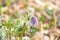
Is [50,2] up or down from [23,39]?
up

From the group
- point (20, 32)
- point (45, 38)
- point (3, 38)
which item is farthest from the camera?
point (45, 38)

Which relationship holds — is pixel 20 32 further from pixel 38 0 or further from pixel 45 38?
pixel 38 0

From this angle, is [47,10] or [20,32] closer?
[20,32]

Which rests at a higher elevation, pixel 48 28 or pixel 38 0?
pixel 38 0

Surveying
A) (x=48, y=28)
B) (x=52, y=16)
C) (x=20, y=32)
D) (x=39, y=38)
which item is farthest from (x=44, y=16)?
(x=20, y=32)

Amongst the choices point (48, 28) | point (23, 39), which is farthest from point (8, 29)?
point (48, 28)

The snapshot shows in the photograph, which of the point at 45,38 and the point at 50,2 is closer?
the point at 45,38

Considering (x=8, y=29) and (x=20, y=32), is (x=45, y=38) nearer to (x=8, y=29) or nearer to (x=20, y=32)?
(x=20, y=32)

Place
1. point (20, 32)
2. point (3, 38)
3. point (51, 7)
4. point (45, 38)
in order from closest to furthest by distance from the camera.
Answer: point (3, 38)
point (20, 32)
point (45, 38)
point (51, 7)

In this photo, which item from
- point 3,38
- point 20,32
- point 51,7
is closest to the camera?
point 3,38
